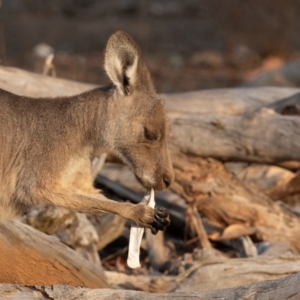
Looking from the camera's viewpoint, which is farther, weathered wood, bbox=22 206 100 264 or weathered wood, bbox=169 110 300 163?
Answer: weathered wood, bbox=169 110 300 163

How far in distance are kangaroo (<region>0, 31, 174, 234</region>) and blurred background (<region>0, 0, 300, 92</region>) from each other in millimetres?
9524

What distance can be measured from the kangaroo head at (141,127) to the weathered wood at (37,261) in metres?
1.08

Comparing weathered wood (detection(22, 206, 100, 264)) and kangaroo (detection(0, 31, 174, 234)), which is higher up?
kangaroo (detection(0, 31, 174, 234))

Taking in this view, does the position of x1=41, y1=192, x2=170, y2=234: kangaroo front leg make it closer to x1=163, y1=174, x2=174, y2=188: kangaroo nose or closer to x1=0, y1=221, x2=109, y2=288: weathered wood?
x1=163, y1=174, x2=174, y2=188: kangaroo nose

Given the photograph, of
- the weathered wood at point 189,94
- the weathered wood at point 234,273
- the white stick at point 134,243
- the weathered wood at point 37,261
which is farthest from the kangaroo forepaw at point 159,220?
the weathered wood at point 189,94

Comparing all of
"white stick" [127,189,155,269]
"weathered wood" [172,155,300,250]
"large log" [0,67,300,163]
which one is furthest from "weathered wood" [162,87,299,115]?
"white stick" [127,189,155,269]

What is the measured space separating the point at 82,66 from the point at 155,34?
513cm

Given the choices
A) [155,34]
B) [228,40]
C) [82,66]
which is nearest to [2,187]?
[82,66]

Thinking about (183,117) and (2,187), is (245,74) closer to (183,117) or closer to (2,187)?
(183,117)

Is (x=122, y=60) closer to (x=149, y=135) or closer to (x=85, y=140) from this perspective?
(x=149, y=135)

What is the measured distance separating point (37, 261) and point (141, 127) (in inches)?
53.0

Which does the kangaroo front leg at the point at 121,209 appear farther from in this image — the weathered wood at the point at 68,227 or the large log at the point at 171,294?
the weathered wood at the point at 68,227

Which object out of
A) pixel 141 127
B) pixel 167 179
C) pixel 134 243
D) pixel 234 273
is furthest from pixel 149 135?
pixel 234 273

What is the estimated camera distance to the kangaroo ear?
5.45m
